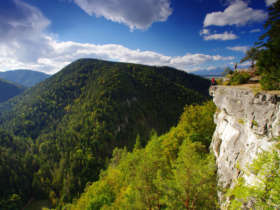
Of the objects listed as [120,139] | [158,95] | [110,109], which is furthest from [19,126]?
[158,95]

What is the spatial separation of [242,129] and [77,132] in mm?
132713

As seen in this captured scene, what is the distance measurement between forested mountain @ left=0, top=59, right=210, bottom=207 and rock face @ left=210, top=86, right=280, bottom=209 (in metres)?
→ 95.9

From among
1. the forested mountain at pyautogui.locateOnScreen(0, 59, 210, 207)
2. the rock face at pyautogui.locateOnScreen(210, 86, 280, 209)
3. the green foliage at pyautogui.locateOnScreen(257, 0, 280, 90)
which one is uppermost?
the green foliage at pyautogui.locateOnScreen(257, 0, 280, 90)

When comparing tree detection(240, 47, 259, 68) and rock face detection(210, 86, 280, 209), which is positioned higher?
tree detection(240, 47, 259, 68)

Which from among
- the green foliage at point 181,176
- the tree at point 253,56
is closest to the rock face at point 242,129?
the green foliage at point 181,176

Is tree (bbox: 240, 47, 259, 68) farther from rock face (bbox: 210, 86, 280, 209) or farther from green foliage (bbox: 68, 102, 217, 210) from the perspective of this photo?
green foliage (bbox: 68, 102, 217, 210)

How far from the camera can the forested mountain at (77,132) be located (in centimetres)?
9744

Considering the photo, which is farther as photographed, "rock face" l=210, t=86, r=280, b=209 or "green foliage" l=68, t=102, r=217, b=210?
"green foliage" l=68, t=102, r=217, b=210

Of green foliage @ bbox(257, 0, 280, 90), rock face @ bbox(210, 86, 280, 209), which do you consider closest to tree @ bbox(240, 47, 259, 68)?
green foliage @ bbox(257, 0, 280, 90)

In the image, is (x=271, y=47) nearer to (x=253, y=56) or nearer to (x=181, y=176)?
(x=253, y=56)

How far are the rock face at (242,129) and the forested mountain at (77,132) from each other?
95887 millimetres

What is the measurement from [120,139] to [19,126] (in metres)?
142

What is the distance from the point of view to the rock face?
9.83 m

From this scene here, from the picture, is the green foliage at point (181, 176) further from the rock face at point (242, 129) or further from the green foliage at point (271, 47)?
the green foliage at point (271, 47)
